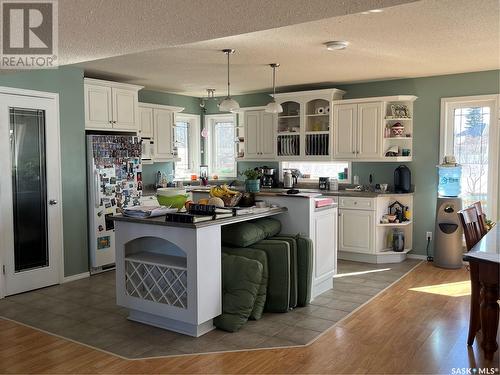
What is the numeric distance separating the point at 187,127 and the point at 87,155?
2.88 metres

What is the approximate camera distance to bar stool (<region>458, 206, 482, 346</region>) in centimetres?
329

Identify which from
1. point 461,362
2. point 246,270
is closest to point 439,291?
point 461,362

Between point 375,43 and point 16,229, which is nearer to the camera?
point 375,43

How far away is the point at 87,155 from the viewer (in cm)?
543

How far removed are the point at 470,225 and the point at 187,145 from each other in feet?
17.8

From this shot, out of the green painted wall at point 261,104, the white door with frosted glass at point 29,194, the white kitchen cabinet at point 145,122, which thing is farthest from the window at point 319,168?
the white door with frosted glass at point 29,194

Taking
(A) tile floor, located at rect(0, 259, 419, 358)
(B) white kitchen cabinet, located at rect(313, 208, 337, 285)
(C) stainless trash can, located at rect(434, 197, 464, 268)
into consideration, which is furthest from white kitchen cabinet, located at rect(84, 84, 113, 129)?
(C) stainless trash can, located at rect(434, 197, 464, 268)

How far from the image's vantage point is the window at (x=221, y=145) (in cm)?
812

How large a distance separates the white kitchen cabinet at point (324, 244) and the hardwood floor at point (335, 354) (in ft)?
2.05

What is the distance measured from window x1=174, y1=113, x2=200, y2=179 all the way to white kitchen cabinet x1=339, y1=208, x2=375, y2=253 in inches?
118

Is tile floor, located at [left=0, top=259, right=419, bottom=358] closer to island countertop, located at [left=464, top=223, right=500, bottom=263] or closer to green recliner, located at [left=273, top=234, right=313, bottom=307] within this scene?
green recliner, located at [left=273, top=234, right=313, bottom=307]

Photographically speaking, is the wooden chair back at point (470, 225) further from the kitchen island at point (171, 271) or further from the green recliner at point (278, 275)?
the kitchen island at point (171, 271)

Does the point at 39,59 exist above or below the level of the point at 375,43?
below

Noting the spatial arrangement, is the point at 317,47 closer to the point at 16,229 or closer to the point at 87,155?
the point at 87,155
